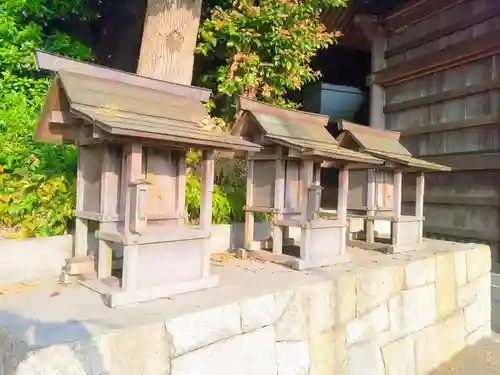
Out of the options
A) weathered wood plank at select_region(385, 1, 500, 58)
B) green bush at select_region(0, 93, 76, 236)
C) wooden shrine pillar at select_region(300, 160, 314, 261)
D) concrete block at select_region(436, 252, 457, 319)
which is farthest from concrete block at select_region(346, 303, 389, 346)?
weathered wood plank at select_region(385, 1, 500, 58)

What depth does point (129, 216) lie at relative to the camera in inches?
119

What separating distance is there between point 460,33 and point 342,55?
150 inches

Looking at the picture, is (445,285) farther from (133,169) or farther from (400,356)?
(133,169)

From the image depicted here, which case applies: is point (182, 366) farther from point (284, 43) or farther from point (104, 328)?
point (284, 43)

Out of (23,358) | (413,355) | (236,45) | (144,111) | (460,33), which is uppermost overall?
(460,33)

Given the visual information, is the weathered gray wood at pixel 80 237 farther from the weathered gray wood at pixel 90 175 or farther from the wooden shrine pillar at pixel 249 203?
the wooden shrine pillar at pixel 249 203

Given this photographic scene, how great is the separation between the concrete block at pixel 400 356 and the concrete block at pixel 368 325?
25 centimetres

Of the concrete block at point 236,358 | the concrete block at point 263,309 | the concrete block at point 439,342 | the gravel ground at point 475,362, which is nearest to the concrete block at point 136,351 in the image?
the concrete block at point 236,358

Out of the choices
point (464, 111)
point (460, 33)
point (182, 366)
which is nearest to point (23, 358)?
point (182, 366)

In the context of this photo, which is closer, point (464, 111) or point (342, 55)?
point (464, 111)

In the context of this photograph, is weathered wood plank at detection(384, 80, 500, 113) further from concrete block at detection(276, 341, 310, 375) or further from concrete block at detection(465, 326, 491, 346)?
concrete block at detection(276, 341, 310, 375)

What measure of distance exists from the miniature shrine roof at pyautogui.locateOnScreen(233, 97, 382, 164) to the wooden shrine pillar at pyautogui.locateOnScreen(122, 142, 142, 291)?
165 cm

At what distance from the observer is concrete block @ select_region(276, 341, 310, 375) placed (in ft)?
10.5

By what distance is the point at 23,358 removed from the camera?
204 centimetres
